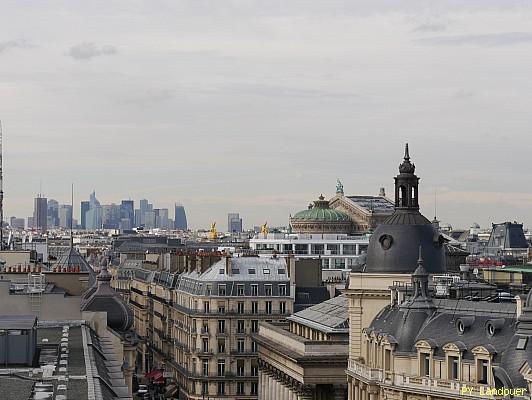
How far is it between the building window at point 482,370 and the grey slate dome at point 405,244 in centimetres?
2135

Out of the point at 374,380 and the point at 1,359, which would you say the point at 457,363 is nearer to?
the point at 374,380

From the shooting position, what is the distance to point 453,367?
298ft

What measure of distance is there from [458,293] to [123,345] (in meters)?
21.2

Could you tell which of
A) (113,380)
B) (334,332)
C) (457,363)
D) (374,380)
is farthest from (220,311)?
(113,380)

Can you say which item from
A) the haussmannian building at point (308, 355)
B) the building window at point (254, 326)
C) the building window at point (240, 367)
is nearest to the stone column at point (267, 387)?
the haussmannian building at point (308, 355)

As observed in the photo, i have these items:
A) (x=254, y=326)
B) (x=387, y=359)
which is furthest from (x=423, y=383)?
(x=254, y=326)

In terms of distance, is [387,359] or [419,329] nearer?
[419,329]

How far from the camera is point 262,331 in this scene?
14725 cm

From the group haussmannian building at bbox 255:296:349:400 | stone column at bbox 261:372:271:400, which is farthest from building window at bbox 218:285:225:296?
stone column at bbox 261:372:271:400

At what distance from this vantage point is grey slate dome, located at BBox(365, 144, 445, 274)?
109250 millimetres

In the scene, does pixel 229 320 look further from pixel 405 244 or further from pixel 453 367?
pixel 453 367

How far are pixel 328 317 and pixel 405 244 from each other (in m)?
23.4

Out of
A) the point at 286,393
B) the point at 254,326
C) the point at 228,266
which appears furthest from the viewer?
the point at 228,266

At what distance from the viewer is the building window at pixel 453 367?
3551 inches
